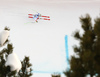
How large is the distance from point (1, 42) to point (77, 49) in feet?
3.87

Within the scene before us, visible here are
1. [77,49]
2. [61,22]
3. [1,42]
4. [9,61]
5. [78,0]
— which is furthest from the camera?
[61,22]

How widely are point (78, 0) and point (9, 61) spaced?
3433 mm

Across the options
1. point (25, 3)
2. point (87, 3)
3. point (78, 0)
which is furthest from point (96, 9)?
point (25, 3)

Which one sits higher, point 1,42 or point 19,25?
point 19,25

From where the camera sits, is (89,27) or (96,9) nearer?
(89,27)

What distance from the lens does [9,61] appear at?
177 cm

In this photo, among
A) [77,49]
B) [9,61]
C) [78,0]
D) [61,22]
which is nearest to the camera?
[77,49]

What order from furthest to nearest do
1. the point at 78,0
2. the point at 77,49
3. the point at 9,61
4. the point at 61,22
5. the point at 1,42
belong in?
the point at 61,22 → the point at 78,0 → the point at 1,42 → the point at 9,61 → the point at 77,49

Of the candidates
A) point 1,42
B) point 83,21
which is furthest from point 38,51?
point 83,21

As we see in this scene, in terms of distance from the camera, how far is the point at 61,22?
16.3 ft

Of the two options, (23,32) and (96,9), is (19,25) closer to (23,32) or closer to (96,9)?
(23,32)

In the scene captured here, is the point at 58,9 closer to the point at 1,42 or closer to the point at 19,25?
the point at 19,25

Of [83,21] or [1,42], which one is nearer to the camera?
[83,21]

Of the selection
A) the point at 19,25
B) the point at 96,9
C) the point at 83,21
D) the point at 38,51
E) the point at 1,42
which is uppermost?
the point at 96,9
